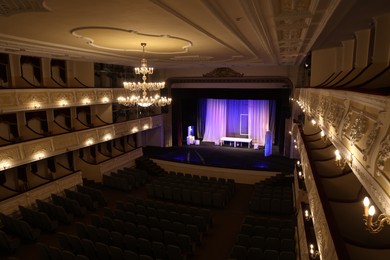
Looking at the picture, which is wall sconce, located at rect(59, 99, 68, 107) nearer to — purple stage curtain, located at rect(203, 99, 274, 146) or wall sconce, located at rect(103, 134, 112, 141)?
wall sconce, located at rect(103, 134, 112, 141)

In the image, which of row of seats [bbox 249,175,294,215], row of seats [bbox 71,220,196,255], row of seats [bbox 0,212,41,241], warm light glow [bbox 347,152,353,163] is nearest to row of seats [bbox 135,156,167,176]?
row of seats [bbox 249,175,294,215]

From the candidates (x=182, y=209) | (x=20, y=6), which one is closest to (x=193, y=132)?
(x=182, y=209)

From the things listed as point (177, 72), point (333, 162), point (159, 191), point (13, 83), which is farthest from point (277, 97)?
point (13, 83)

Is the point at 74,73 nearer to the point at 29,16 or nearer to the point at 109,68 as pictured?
the point at 109,68

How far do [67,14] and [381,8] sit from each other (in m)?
4.86

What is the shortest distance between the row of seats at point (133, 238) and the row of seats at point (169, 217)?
31.0 inches

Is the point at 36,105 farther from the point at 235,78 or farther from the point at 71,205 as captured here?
the point at 235,78

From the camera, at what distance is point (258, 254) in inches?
298

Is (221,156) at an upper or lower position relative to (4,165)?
lower

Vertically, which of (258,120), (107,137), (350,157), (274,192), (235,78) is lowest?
(274,192)

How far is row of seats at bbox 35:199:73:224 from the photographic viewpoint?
412 inches

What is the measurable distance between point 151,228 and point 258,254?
11.2 feet

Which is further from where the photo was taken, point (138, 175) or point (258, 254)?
point (138, 175)

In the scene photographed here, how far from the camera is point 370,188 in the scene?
2.58 m
